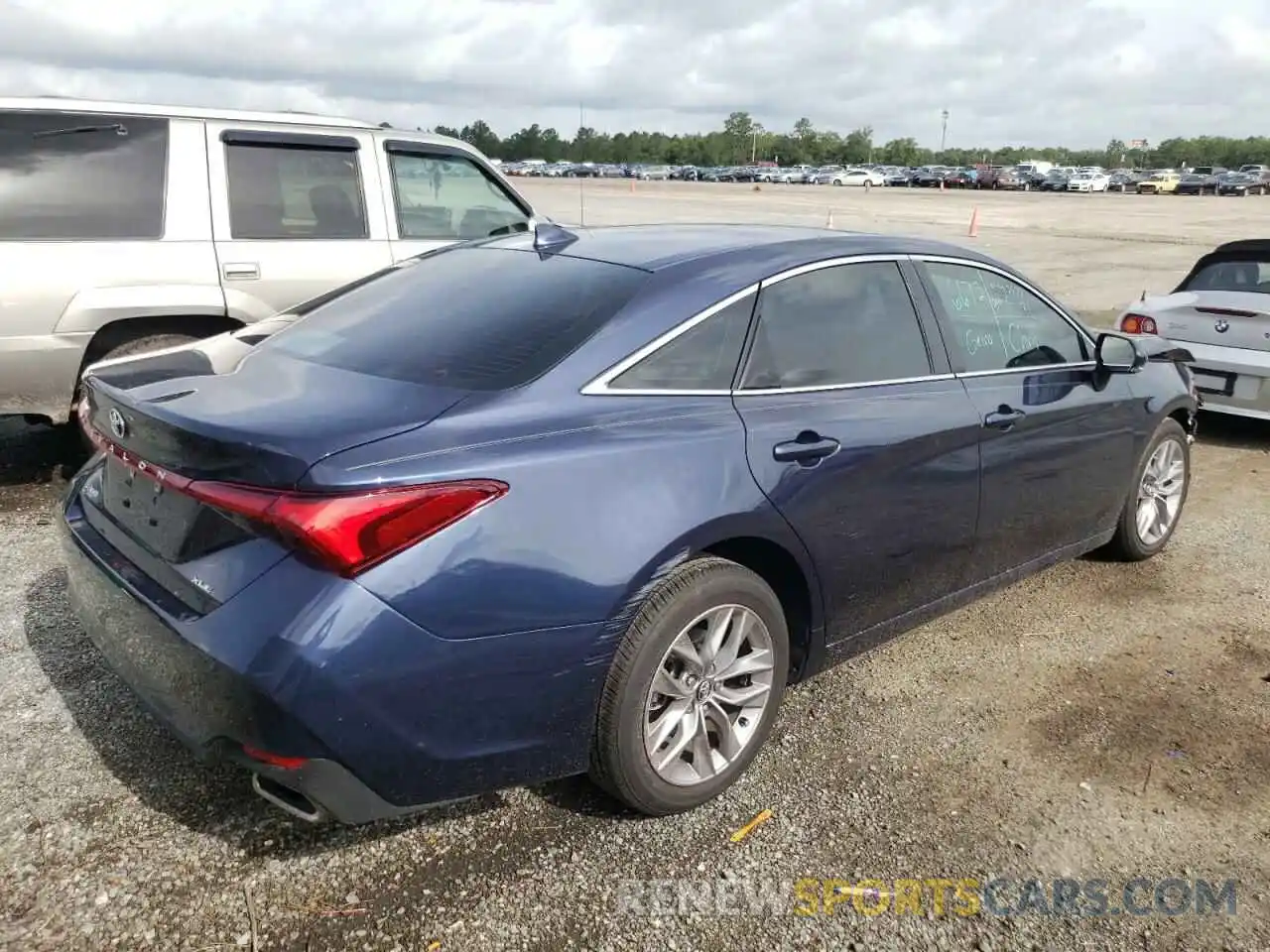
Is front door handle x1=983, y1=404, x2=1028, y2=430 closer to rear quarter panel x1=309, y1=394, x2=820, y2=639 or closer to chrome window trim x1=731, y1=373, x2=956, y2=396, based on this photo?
chrome window trim x1=731, y1=373, x2=956, y2=396

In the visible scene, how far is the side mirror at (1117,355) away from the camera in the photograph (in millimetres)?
4383

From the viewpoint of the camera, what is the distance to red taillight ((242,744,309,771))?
2.27 meters

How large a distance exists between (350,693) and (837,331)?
77.2 inches

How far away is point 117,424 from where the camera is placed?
274cm

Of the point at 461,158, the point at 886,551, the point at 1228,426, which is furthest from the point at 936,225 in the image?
the point at 886,551

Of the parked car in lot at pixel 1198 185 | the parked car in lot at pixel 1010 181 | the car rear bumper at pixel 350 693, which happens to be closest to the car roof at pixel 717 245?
the car rear bumper at pixel 350 693

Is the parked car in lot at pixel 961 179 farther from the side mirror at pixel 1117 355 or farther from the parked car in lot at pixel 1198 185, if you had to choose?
the side mirror at pixel 1117 355

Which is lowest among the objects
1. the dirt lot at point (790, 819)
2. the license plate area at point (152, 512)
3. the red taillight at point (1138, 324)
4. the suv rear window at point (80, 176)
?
the dirt lot at point (790, 819)

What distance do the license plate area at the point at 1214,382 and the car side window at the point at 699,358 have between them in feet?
16.7

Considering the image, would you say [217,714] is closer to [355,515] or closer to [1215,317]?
[355,515]

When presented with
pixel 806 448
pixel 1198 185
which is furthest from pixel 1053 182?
pixel 806 448

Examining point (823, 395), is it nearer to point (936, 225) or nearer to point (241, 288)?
point (241, 288)

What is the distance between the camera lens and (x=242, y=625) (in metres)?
2.26

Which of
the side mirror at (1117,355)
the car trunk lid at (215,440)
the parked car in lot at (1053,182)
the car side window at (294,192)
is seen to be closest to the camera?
the car trunk lid at (215,440)
